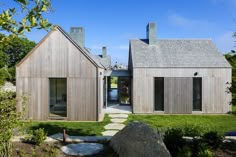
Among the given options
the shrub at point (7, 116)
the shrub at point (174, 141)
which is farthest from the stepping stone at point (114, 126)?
the shrub at point (7, 116)

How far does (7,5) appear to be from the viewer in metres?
2.44

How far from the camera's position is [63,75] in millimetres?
12836

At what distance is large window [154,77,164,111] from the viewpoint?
15.9m

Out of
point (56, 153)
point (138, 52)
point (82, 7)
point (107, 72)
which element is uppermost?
point (82, 7)

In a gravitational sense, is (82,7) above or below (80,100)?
above

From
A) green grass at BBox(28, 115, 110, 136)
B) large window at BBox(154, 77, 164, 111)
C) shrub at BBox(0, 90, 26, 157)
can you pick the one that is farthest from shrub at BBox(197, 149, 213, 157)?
large window at BBox(154, 77, 164, 111)

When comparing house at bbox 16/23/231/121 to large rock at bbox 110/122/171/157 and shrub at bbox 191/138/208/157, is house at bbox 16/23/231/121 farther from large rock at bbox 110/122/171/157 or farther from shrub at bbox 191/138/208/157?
shrub at bbox 191/138/208/157

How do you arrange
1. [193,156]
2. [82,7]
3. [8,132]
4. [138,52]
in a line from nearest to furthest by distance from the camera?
[8,132]
[193,156]
[82,7]
[138,52]

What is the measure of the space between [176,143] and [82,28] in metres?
12.8

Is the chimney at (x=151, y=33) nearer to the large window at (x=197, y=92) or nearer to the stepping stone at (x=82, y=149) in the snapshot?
the large window at (x=197, y=92)

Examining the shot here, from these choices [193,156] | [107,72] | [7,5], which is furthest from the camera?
[107,72]

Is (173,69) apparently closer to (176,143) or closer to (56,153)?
(176,143)

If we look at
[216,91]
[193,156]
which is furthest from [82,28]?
[193,156]

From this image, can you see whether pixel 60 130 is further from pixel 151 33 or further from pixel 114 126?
pixel 151 33
